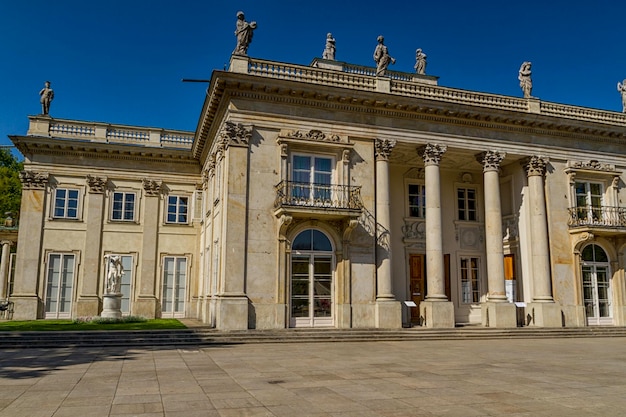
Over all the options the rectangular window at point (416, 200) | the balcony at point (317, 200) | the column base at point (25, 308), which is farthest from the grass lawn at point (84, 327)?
the rectangular window at point (416, 200)

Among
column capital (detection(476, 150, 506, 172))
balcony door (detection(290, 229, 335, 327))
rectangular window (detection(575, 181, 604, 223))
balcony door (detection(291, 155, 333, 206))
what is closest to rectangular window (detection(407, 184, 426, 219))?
column capital (detection(476, 150, 506, 172))

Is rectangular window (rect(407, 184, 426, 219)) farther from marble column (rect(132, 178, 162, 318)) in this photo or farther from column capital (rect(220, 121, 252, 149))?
marble column (rect(132, 178, 162, 318))

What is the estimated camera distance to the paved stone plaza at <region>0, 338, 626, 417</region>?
6.62 metres

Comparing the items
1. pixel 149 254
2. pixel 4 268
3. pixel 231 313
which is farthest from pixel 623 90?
pixel 4 268

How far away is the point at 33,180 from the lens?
2400 cm

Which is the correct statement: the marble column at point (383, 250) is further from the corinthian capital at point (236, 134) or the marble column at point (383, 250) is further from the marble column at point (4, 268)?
the marble column at point (4, 268)

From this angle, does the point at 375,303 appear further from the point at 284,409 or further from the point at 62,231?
the point at 62,231

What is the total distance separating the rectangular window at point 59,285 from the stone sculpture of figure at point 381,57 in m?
16.2

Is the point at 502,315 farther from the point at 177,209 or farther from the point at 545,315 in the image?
the point at 177,209

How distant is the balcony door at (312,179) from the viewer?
60.1ft

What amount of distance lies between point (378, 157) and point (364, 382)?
477 inches

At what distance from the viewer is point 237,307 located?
664 inches

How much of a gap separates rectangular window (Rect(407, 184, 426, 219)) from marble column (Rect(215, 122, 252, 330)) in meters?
8.12

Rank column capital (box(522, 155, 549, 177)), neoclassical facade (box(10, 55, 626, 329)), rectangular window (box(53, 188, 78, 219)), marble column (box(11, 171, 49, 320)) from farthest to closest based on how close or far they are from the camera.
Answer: rectangular window (box(53, 188, 78, 219)), marble column (box(11, 171, 49, 320)), column capital (box(522, 155, 549, 177)), neoclassical facade (box(10, 55, 626, 329))
